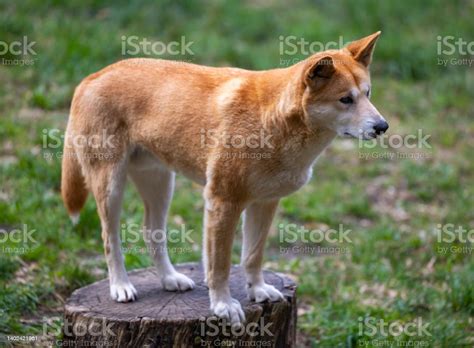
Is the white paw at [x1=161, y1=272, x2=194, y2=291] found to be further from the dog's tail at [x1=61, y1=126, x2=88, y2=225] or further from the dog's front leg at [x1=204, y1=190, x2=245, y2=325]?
the dog's tail at [x1=61, y1=126, x2=88, y2=225]

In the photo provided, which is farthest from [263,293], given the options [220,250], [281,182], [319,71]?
[319,71]

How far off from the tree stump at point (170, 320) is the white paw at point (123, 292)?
0.04 metres

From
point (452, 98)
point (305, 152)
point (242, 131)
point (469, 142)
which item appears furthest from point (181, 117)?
point (452, 98)

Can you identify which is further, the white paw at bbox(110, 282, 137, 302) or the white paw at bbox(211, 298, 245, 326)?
the white paw at bbox(110, 282, 137, 302)

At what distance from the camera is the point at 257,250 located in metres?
4.97

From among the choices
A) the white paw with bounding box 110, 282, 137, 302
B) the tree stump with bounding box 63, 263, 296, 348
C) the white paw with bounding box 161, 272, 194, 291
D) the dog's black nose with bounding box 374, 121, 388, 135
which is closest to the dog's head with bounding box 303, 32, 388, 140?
the dog's black nose with bounding box 374, 121, 388, 135

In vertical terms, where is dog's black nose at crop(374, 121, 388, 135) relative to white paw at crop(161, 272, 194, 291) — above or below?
above

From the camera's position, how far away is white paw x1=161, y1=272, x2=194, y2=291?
16.9ft

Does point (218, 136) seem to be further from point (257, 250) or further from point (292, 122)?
point (257, 250)

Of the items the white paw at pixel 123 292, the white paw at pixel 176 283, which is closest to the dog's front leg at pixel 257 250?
the white paw at pixel 176 283

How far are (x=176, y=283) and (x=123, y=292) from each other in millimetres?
394

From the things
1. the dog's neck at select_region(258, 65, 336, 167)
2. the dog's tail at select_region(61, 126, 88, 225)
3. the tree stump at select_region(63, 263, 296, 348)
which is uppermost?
the dog's neck at select_region(258, 65, 336, 167)

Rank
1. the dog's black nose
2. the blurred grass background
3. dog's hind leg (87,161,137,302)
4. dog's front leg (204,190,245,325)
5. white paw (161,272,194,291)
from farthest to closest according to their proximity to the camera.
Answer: the blurred grass background < white paw (161,272,194,291) < dog's hind leg (87,161,137,302) < dog's front leg (204,190,245,325) < the dog's black nose

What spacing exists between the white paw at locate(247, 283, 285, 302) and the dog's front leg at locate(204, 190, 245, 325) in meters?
0.25
